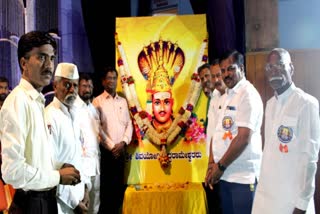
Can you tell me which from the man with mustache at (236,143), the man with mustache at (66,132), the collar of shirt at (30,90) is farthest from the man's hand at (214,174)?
the collar of shirt at (30,90)

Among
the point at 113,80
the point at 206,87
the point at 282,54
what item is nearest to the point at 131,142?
the point at 113,80

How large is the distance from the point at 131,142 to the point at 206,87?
107 cm

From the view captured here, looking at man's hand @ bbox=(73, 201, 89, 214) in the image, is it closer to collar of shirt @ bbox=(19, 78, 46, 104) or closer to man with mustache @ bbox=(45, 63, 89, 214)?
man with mustache @ bbox=(45, 63, 89, 214)

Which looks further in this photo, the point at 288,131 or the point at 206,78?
the point at 206,78

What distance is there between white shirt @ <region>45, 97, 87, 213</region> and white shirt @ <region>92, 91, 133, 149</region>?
1.48 metres

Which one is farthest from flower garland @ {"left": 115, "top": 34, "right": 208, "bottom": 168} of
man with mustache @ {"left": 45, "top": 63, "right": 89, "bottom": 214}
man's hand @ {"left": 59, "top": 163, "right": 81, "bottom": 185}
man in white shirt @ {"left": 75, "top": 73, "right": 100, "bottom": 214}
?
man's hand @ {"left": 59, "top": 163, "right": 81, "bottom": 185}

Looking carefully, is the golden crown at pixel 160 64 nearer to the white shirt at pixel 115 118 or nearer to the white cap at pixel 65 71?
the white shirt at pixel 115 118

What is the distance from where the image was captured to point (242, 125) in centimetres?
276

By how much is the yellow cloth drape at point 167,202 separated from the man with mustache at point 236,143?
0.94 m

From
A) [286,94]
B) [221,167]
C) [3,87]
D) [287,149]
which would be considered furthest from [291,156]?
[3,87]

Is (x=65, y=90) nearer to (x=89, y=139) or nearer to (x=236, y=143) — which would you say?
(x=89, y=139)

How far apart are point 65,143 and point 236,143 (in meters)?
1.21

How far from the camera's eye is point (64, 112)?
2.69 m

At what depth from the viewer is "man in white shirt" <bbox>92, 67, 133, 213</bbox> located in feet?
13.7
